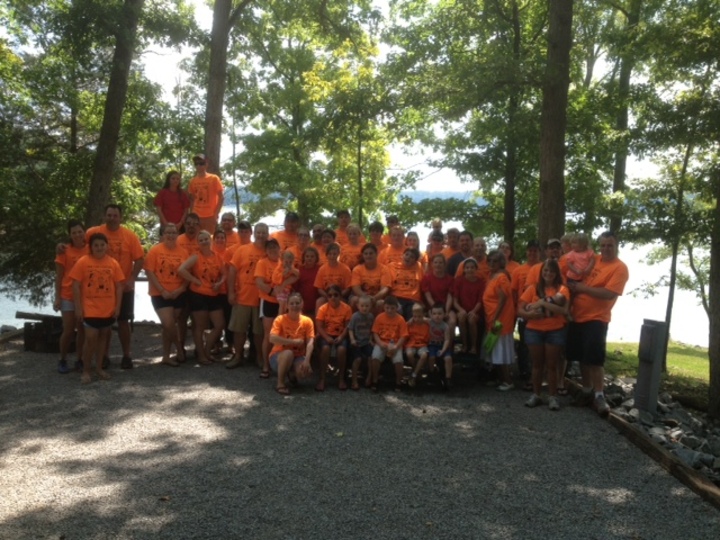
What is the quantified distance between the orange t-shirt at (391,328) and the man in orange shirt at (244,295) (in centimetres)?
192

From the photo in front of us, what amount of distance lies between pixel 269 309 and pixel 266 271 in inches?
20.4

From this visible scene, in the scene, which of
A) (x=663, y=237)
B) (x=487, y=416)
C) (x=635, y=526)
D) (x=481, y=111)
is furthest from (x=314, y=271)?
(x=481, y=111)

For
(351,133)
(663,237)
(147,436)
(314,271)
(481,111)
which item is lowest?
(147,436)

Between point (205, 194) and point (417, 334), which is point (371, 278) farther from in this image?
point (205, 194)

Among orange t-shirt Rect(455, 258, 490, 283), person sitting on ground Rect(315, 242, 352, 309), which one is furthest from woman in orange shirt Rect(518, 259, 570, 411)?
person sitting on ground Rect(315, 242, 352, 309)

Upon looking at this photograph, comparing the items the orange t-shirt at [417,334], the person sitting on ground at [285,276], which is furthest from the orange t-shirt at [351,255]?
the orange t-shirt at [417,334]

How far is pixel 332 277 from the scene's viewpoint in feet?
28.4

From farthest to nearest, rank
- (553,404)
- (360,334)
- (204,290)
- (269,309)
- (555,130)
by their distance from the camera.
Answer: (555,130) → (204,290) → (269,309) → (360,334) → (553,404)

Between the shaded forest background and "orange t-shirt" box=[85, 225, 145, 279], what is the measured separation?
4.43 meters

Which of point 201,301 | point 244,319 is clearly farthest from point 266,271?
point 201,301

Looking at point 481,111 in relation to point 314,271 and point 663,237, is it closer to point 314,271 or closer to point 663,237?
point 663,237

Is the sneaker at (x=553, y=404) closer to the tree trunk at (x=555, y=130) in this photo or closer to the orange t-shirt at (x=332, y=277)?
the orange t-shirt at (x=332, y=277)

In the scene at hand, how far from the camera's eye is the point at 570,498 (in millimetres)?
4922

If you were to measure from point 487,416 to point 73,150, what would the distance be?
52.1 ft
